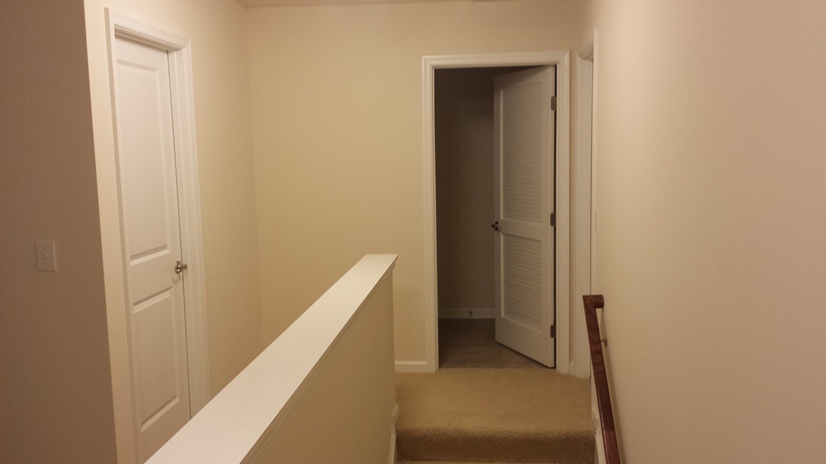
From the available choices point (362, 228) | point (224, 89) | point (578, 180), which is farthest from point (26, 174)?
point (578, 180)

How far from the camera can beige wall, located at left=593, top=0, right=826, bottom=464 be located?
1110 mm

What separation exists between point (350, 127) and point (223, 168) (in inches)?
34.0

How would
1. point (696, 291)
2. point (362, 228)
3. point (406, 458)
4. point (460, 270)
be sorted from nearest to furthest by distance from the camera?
point (696, 291) < point (406, 458) < point (362, 228) < point (460, 270)

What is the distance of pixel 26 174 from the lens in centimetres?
273

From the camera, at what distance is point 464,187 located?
6.09 metres

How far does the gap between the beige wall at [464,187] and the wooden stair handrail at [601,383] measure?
9.58 feet

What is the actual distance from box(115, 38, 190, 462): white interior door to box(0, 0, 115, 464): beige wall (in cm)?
19

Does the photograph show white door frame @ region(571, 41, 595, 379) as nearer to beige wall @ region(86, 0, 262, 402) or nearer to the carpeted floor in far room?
the carpeted floor in far room

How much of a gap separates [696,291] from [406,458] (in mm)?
2458

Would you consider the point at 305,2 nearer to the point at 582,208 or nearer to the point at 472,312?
the point at 582,208

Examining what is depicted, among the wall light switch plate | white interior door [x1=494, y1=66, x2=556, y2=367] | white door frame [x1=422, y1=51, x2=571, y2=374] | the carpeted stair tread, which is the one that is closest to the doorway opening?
white interior door [x1=494, y1=66, x2=556, y2=367]

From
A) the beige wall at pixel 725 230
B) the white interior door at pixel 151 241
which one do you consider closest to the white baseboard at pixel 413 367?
the white interior door at pixel 151 241

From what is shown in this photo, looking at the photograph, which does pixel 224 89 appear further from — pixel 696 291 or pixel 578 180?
pixel 696 291

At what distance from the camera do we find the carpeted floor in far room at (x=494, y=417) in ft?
12.3
